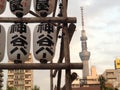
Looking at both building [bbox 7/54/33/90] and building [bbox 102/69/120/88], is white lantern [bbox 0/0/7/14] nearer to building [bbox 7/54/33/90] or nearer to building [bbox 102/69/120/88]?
building [bbox 7/54/33/90]

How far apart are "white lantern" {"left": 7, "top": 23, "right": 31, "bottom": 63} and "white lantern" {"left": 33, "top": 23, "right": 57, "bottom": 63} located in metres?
0.21

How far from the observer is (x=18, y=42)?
8.38 meters

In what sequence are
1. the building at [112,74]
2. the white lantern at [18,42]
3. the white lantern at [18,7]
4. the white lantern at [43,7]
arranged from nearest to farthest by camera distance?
the white lantern at [18,42]
the white lantern at [18,7]
the white lantern at [43,7]
the building at [112,74]

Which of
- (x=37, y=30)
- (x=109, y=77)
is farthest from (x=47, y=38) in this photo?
(x=109, y=77)

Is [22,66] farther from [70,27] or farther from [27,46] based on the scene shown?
[70,27]

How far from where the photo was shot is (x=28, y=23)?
28.3ft

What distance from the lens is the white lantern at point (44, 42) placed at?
27.3 ft

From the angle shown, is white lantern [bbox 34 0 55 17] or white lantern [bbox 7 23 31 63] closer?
white lantern [bbox 7 23 31 63]

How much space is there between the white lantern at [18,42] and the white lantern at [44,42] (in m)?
0.21

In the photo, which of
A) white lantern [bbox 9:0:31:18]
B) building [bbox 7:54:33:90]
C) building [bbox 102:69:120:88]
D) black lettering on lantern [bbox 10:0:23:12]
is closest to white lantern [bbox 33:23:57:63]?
white lantern [bbox 9:0:31:18]

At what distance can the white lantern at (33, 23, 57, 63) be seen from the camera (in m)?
8.34

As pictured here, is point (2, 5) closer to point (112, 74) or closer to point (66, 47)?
point (66, 47)

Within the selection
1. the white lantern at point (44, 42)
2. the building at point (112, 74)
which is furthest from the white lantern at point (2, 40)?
the building at point (112, 74)

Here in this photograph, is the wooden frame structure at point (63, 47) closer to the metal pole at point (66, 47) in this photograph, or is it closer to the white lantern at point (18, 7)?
the metal pole at point (66, 47)
